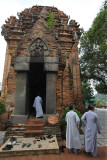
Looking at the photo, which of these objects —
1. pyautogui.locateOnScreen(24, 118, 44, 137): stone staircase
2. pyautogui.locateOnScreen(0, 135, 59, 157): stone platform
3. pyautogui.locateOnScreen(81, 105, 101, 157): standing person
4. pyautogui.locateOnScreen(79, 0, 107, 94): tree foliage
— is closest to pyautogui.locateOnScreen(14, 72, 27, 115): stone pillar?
pyautogui.locateOnScreen(24, 118, 44, 137): stone staircase

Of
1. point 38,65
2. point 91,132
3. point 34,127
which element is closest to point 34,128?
point 34,127

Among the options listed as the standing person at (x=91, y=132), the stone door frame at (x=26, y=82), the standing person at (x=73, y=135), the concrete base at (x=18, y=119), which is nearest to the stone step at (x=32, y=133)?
the concrete base at (x=18, y=119)

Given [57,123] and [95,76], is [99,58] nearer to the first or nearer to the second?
[95,76]

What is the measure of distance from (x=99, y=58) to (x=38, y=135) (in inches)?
438

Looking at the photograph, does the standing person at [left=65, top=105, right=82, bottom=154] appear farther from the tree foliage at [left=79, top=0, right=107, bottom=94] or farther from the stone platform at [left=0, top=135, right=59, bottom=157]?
the tree foliage at [left=79, top=0, right=107, bottom=94]

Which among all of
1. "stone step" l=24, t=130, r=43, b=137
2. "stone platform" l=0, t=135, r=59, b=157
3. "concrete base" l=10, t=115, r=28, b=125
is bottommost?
"stone platform" l=0, t=135, r=59, b=157

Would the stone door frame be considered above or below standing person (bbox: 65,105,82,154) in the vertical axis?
above

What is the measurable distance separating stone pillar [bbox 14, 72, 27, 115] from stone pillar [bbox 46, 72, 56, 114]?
3.74ft

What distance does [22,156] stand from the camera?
10.6 ft

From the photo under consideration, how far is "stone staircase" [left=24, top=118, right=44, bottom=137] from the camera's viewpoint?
4355 mm

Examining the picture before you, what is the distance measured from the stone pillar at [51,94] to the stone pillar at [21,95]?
1.14 m

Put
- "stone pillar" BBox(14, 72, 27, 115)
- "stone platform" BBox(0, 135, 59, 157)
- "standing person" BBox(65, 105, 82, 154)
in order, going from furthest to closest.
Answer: "stone pillar" BBox(14, 72, 27, 115) < "standing person" BBox(65, 105, 82, 154) < "stone platform" BBox(0, 135, 59, 157)

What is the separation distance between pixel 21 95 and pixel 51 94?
4.86 ft

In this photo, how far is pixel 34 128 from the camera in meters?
4.57
